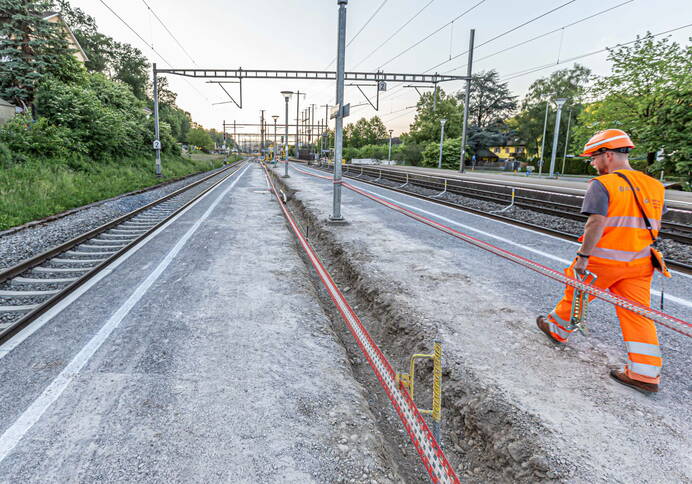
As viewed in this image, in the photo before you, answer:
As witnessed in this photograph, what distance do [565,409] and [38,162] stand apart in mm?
20932

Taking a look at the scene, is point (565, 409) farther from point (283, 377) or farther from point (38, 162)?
point (38, 162)

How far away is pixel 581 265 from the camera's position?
3.16 m

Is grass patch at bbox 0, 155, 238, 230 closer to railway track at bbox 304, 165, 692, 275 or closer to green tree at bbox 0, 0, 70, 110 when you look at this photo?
green tree at bbox 0, 0, 70, 110

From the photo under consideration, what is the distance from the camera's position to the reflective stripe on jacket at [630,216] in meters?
2.92

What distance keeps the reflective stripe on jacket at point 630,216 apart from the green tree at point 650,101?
761 inches

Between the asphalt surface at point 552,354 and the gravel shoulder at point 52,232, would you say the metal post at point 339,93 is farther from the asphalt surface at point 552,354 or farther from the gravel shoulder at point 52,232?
the gravel shoulder at point 52,232

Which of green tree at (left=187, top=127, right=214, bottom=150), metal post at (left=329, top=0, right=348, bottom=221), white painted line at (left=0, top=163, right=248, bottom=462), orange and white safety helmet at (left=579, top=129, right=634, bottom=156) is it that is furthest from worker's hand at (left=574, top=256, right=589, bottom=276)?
green tree at (left=187, top=127, right=214, bottom=150)

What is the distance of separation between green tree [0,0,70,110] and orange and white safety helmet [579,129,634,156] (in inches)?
1037

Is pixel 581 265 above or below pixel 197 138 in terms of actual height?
below

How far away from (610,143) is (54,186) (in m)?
17.2

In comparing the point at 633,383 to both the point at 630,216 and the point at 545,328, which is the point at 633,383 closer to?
the point at 545,328

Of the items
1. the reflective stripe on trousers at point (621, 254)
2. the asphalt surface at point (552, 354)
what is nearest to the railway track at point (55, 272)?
the asphalt surface at point (552, 354)

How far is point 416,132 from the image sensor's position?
74.0m

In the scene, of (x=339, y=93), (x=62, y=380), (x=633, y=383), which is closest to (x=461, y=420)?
(x=633, y=383)
